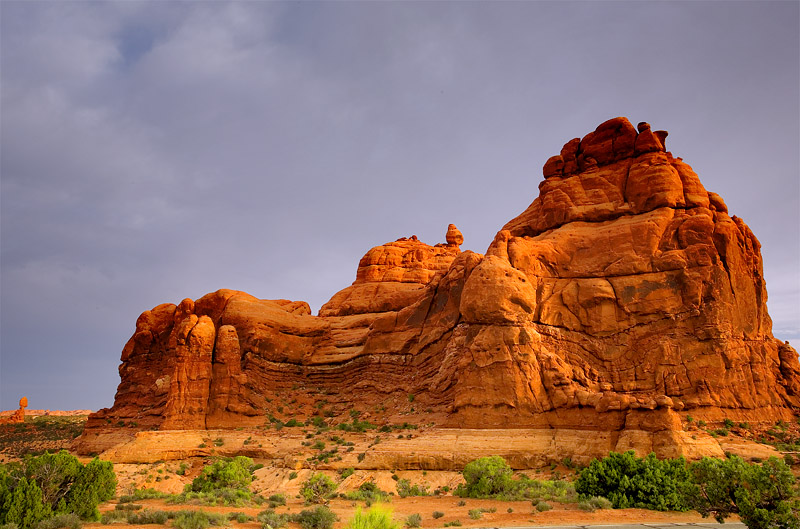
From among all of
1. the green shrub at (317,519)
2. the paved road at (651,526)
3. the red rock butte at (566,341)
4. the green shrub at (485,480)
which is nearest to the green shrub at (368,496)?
the green shrub at (485,480)

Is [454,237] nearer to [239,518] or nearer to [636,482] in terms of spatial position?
[636,482]

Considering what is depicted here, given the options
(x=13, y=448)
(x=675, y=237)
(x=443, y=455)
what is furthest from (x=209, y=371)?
(x=675, y=237)

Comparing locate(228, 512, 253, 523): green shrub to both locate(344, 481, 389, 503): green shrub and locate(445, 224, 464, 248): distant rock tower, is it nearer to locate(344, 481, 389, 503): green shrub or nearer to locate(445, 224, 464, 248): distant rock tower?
locate(344, 481, 389, 503): green shrub

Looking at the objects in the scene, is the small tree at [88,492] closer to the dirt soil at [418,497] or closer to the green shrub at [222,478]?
the dirt soil at [418,497]

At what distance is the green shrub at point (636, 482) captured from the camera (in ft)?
61.1

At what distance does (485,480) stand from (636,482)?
21.4ft

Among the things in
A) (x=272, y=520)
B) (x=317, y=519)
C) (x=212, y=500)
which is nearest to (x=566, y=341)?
(x=212, y=500)

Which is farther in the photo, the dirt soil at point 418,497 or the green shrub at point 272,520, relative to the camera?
the dirt soil at point 418,497

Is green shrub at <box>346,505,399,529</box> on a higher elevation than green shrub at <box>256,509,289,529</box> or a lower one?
higher

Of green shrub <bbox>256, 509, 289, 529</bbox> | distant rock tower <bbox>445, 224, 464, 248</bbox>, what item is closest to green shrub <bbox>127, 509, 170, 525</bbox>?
green shrub <bbox>256, 509, 289, 529</bbox>

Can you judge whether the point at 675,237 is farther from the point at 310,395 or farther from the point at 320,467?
the point at 310,395

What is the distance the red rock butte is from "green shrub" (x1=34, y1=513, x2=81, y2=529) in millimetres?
23349

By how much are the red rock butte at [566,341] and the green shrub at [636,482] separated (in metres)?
7.68

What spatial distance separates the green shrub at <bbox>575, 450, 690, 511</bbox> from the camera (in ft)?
61.1
